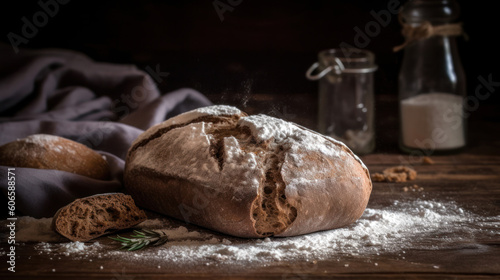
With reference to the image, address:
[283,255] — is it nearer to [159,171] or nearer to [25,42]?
[159,171]

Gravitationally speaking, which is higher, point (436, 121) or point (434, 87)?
point (434, 87)

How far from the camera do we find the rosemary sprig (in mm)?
1497

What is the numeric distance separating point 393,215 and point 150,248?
0.76m

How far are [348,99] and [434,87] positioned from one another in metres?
0.41

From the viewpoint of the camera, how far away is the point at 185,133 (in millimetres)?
1731

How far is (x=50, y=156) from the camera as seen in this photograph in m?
1.94

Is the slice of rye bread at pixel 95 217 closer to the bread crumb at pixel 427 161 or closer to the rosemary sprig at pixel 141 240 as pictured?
the rosemary sprig at pixel 141 240

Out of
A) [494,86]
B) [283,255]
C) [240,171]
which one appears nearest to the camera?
[283,255]

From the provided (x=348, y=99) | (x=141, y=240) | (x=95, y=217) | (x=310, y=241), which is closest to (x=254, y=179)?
(x=310, y=241)

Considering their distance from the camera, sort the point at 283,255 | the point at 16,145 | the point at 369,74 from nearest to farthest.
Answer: the point at 283,255, the point at 16,145, the point at 369,74

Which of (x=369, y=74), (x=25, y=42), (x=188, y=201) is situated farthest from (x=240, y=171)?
(x=25, y=42)

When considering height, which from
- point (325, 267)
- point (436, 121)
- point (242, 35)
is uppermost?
point (242, 35)

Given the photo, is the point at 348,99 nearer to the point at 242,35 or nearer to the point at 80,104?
the point at 242,35

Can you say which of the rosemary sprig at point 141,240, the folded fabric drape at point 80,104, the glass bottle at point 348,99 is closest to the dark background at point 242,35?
the folded fabric drape at point 80,104
